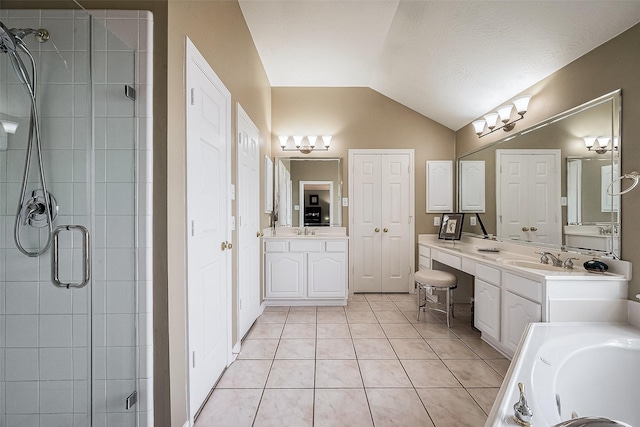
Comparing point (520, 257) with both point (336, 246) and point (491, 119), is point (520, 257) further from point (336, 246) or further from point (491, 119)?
point (336, 246)

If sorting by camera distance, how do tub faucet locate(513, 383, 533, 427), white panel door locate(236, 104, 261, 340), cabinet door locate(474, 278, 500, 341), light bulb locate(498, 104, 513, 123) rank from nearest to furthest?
tub faucet locate(513, 383, 533, 427), cabinet door locate(474, 278, 500, 341), white panel door locate(236, 104, 261, 340), light bulb locate(498, 104, 513, 123)

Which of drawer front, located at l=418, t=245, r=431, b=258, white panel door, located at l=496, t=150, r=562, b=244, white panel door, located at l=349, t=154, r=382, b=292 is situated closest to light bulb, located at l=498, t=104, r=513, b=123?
white panel door, located at l=496, t=150, r=562, b=244

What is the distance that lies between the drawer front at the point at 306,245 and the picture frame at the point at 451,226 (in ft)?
5.67

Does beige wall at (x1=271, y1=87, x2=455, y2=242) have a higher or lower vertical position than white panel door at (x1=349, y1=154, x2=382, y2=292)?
higher

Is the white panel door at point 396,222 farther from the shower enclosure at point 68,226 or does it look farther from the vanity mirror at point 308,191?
the shower enclosure at point 68,226

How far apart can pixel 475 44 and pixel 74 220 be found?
3.01 metres

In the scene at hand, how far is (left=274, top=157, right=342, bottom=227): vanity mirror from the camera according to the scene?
389cm

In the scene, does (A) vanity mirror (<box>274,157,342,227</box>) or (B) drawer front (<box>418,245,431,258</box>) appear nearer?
(B) drawer front (<box>418,245,431,258</box>)

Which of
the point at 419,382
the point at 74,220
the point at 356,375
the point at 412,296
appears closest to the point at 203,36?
the point at 74,220

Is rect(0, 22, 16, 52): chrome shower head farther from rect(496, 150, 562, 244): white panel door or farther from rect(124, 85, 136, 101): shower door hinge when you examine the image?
rect(496, 150, 562, 244): white panel door

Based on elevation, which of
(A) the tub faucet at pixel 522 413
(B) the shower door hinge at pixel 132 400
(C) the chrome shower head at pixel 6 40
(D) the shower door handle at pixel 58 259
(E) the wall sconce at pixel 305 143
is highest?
(E) the wall sconce at pixel 305 143

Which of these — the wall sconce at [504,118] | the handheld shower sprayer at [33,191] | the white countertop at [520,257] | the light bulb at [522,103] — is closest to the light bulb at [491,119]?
the wall sconce at [504,118]

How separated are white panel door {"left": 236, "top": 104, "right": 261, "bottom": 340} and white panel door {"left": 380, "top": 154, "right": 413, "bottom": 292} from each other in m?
1.82

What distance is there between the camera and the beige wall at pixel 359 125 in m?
3.93
